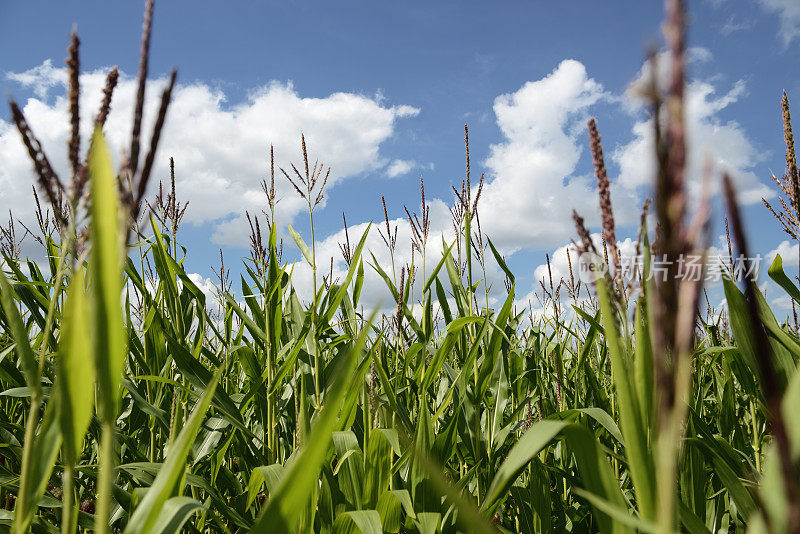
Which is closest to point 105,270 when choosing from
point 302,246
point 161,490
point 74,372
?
point 74,372

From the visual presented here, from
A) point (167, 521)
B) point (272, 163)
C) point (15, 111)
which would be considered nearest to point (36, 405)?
point (167, 521)

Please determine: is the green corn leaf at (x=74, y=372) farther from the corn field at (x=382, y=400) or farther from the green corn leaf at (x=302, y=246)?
the green corn leaf at (x=302, y=246)

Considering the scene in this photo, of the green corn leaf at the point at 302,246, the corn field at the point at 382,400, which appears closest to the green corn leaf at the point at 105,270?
the corn field at the point at 382,400

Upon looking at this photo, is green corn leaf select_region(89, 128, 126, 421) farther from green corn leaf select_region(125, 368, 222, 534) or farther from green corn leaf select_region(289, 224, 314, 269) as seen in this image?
green corn leaf select_region(289, 224, 314, 269)

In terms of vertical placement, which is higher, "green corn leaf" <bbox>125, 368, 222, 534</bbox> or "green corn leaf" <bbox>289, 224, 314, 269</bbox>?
"green corn leaf" <bbox>289, 224, 314, 269</bbox>

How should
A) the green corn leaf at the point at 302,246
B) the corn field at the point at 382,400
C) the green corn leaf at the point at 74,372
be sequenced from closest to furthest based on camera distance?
1. the corn field at the point at 382,400
2. the green corn leaf at the point at 74,372
3. the green corn leaf at the point at 302,246

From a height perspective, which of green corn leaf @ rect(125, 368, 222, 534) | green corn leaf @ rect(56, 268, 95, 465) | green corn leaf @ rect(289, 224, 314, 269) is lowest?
green corn leaf @ rect(125, 368, 222, 534)

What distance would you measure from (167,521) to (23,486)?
0.18 metres

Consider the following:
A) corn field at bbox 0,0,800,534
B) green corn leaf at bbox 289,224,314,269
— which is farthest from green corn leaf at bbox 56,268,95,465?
green corn leaf at bbox 289,224,314,269

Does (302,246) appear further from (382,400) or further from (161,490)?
(161,490)

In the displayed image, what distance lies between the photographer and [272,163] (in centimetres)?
233

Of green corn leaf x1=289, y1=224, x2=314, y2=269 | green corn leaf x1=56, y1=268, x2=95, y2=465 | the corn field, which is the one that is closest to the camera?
the corn field

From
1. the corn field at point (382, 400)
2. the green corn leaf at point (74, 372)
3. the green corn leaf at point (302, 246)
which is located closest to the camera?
the corn field at point (382, 400)

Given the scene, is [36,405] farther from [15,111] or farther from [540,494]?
[540,494]
